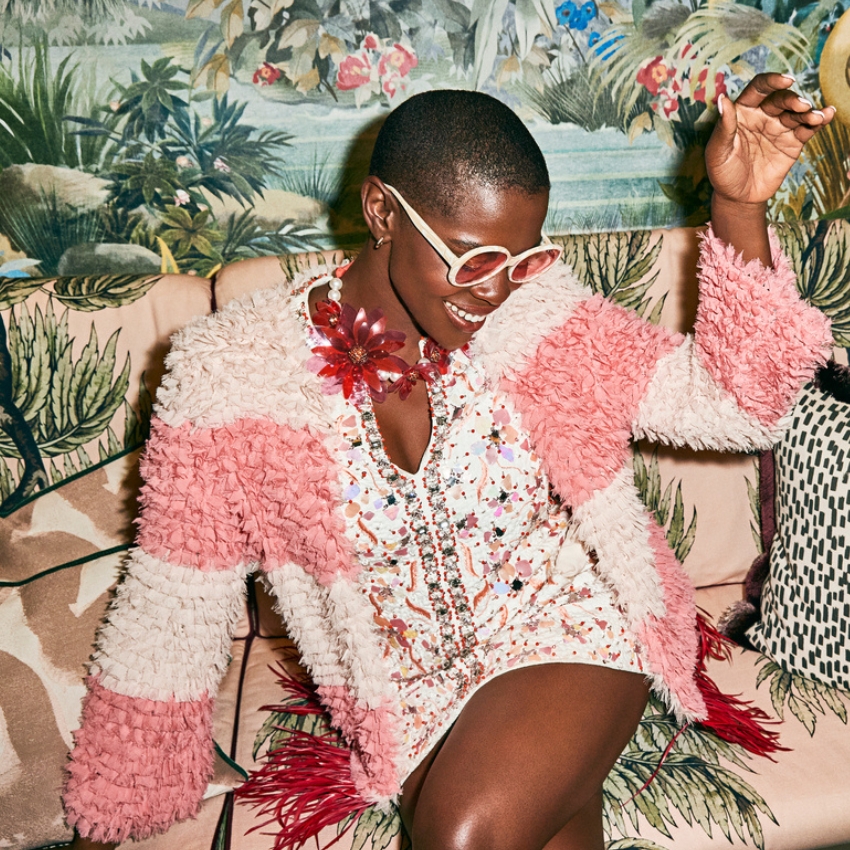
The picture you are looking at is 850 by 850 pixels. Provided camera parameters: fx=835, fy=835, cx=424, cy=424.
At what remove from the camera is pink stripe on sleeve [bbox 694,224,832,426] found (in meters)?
1.23

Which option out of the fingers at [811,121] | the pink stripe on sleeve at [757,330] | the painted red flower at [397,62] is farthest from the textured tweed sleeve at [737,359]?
the painted red flower at [397,62]

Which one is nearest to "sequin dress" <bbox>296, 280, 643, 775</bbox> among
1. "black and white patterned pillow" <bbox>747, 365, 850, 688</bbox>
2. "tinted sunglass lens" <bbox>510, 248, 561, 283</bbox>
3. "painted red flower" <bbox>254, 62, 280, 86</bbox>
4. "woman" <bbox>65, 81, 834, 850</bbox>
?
"woman" <bbox>65, 81, 834, 850</bbox>

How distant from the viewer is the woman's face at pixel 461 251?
1079 millimetres

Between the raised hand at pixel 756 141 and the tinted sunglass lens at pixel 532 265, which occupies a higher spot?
the raised hand at pixel 756 141

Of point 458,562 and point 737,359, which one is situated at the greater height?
point 737,359

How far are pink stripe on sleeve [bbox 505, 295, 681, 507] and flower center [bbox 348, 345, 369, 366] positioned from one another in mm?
247

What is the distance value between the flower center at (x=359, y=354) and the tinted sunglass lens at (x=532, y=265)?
0.87 ft

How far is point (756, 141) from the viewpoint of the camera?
1.18m

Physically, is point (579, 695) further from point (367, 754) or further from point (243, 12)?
point (243, 12)

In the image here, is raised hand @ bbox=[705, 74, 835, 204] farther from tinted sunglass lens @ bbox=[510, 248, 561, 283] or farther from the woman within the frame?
tinted sunglass lens @ bbox=[510, 248, 561, 283]

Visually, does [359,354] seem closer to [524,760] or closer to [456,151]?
[456,151]

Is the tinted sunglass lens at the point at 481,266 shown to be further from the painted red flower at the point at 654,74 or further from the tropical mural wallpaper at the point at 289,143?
the painted red flower at the point at 654,74

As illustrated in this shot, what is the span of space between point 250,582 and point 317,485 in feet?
2.19

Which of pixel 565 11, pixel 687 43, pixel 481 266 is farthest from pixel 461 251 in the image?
pixel 687 43
